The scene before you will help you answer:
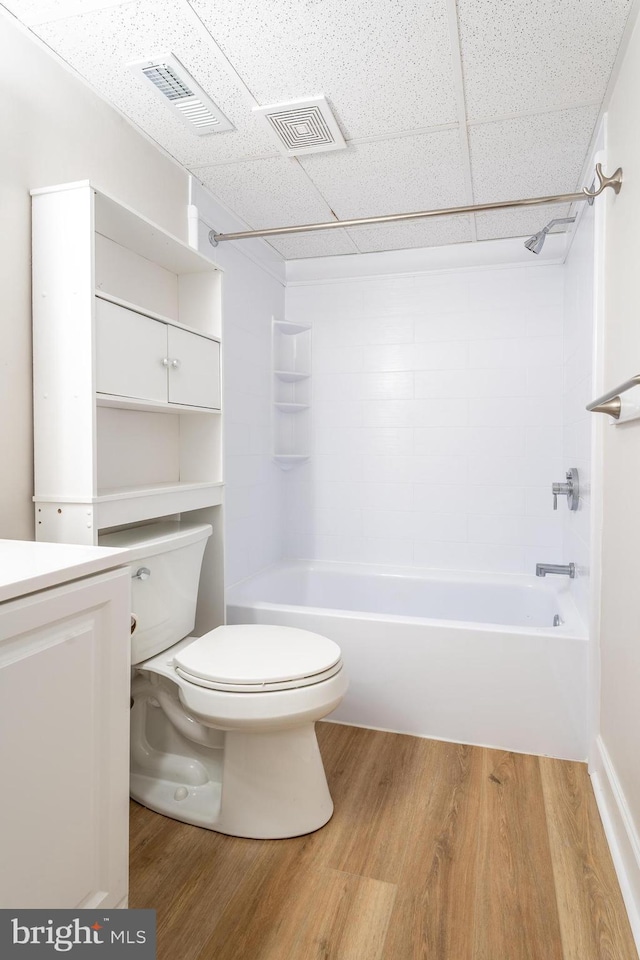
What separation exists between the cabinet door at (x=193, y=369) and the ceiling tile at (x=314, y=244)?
104 centimetres

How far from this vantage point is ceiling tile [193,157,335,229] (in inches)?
84.7

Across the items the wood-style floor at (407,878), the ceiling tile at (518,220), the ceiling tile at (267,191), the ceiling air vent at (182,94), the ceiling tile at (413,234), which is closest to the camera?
the wood-style floor at (407,878)

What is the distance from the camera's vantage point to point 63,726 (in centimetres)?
100

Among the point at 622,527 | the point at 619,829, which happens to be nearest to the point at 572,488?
the point at 622,527

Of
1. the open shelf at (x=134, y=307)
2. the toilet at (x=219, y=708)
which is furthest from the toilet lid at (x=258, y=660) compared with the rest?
the open shelf at (x=134, y=307)

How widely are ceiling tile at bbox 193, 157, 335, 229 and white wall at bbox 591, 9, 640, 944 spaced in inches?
42.8

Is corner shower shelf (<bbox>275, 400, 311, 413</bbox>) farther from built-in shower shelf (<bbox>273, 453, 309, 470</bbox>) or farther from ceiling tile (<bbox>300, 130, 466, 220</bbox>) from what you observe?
ceiling tile (<bbox>300, 130, 466, 220</bbox>)

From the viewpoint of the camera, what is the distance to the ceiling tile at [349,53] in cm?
139

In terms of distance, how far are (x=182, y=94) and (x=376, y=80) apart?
0.56 meters

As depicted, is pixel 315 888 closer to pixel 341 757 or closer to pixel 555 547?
pixel 341 757

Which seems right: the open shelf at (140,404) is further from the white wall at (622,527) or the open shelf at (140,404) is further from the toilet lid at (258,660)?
the white wall at (622,527)

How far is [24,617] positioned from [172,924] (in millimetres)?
858

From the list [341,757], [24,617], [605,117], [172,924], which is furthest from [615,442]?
[172,924]

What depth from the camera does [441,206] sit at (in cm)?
248
